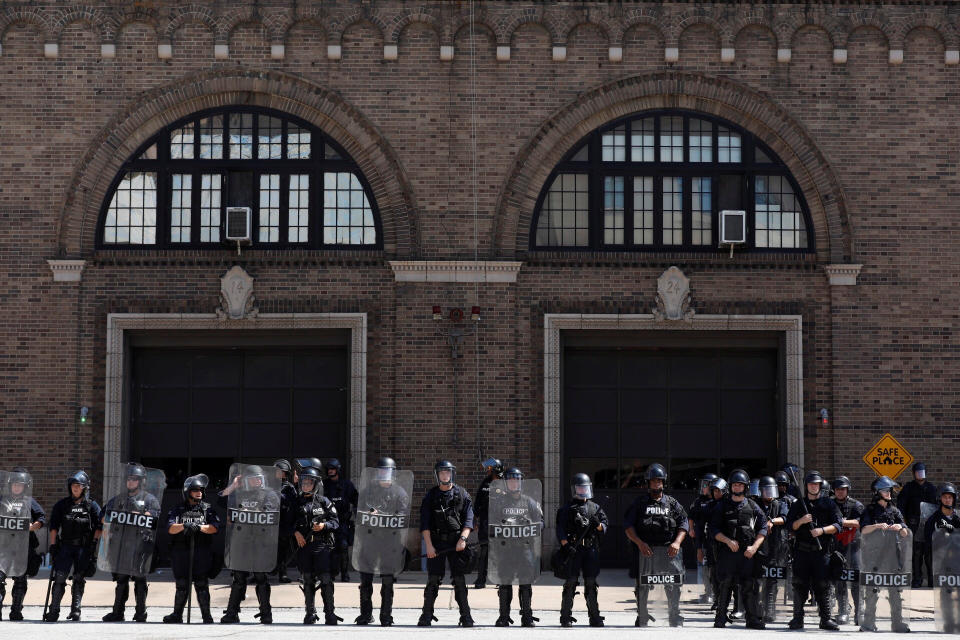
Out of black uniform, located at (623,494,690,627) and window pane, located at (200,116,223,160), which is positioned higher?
window pane, located at (200,116,223,160)

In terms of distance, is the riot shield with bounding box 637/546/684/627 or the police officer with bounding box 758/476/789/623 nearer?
the riot shield with bounding box 637/546/684/627

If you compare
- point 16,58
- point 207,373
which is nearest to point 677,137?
point 207,373

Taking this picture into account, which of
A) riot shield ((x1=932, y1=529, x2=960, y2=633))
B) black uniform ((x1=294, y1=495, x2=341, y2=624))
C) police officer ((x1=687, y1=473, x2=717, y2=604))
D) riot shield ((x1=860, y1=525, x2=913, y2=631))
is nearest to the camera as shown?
riot shield ((x1=932, y1=529, x2=960, y2=633))

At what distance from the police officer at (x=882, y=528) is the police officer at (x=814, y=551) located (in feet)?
1.12

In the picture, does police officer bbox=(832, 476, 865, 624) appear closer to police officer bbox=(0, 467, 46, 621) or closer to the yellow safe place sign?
the yellow safe place sign

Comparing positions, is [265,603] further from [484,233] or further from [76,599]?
[484,233]

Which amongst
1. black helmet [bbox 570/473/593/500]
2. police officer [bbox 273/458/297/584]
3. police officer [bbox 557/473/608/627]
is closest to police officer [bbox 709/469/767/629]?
police officer [bbox 557/473/608/627]

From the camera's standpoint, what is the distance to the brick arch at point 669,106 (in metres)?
23.0

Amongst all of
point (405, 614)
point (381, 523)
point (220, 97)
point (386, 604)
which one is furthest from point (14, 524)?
point (220, 97)

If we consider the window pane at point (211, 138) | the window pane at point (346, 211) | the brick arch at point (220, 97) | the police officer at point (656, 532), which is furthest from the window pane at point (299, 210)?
the police officer at point (656, 532)

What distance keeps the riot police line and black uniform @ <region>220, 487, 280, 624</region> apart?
17 mm

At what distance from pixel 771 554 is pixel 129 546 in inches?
300

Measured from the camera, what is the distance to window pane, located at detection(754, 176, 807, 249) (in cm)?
2334

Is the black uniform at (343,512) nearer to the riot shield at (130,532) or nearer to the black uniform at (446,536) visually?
the black uniform at (446,536)
